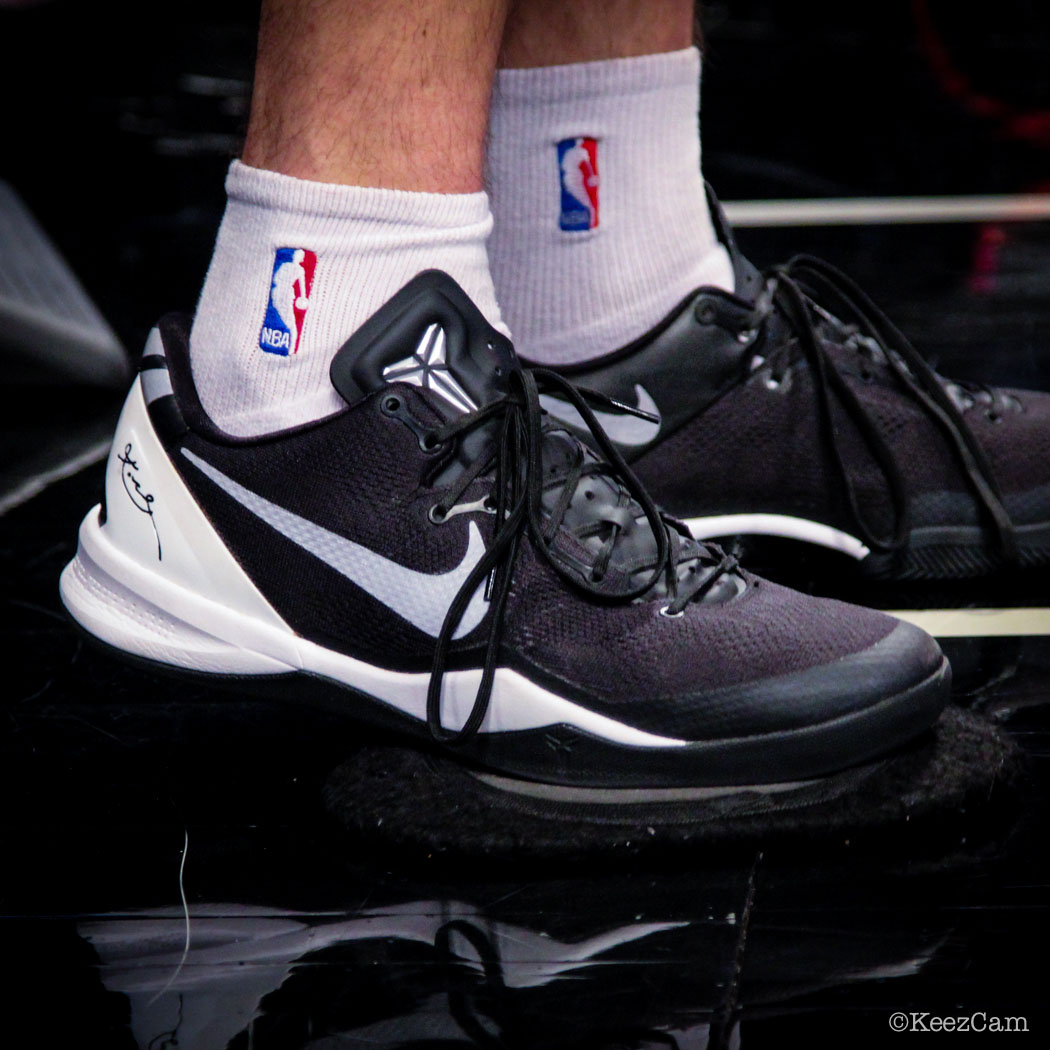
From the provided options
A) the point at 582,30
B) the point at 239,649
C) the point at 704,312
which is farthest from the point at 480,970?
the point at 582,30

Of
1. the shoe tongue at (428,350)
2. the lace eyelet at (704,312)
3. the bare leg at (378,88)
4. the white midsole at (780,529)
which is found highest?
the bare leg at (378,88)

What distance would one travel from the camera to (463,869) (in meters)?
0.84

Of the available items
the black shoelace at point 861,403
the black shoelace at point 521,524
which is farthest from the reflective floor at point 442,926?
the black shoelace at point 861,403

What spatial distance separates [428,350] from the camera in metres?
0.88

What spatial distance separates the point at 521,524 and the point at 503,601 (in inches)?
1.9

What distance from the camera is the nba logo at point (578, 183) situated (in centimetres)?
117

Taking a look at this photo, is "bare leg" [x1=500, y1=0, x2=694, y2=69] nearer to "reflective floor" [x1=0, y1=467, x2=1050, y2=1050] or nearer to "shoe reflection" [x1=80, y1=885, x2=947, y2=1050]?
"reflective floor" [x1=0, y1=467, x2=1050, y2=1050]

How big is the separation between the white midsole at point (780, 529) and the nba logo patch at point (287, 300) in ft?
1.46

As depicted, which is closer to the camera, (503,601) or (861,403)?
(503,601)

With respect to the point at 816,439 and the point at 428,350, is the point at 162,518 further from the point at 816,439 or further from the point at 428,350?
the point at 816,439

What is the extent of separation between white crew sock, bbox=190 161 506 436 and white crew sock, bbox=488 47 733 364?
0.28 m

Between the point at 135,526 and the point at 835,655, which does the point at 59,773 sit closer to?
the point at 135,526
